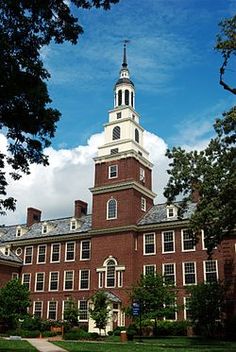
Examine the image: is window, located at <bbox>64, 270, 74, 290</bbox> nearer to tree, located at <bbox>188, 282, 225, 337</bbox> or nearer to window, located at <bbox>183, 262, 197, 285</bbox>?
window, located at <bbox>183, 262, 197, 285</bbox>

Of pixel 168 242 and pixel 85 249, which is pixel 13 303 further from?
pixel 168 242

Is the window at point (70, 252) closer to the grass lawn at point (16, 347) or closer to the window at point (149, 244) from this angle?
the window at point (149, 244)

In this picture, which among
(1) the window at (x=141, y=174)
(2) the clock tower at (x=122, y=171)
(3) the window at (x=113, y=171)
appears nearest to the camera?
(2) the clock tower at (x=122, y=171)

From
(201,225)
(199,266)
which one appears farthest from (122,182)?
(201,225)

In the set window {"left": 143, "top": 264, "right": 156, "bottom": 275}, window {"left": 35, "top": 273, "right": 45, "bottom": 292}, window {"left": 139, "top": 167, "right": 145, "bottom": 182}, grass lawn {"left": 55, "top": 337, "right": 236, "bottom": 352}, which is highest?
window {"left": 139, "top": 167, "right": 145, "bottom": 182}

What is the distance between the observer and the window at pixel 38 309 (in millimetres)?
51188

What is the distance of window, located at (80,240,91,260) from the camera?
5028 cm

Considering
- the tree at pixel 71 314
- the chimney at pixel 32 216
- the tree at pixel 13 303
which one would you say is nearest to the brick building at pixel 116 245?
the tree at pixel 71 314

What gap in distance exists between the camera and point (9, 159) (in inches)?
671

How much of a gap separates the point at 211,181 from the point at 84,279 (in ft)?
86.8

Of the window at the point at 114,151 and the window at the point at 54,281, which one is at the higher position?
the window at the point at 114,151

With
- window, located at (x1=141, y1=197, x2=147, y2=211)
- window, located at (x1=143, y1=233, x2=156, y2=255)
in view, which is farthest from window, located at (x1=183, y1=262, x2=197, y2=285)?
window, located at (x1=141, y1=197, x2=147, y2=211)

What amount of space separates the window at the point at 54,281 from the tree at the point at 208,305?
18.3 meters

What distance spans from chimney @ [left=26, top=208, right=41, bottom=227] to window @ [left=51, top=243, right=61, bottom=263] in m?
7.77
